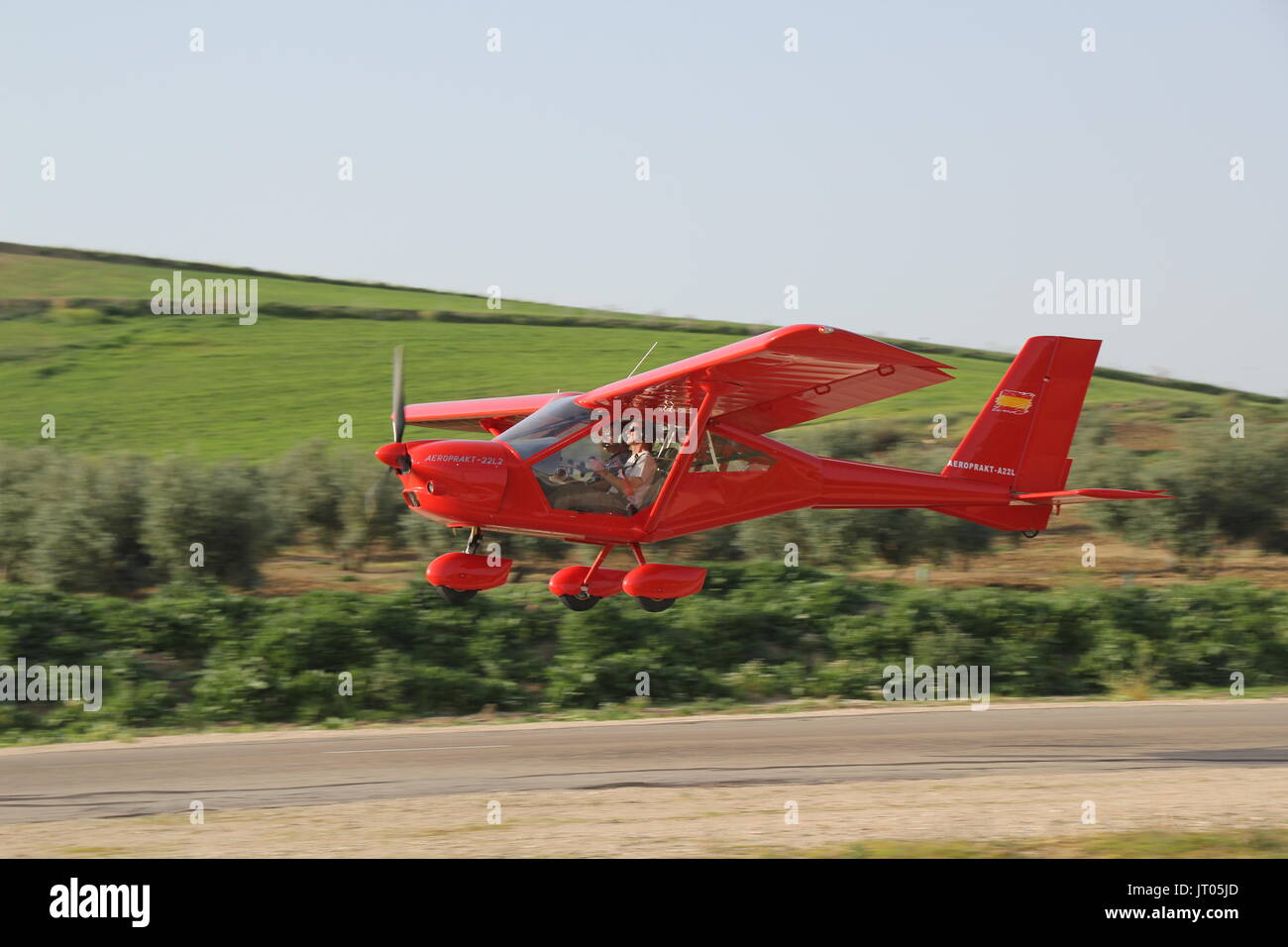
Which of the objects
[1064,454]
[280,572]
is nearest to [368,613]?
[280,572]

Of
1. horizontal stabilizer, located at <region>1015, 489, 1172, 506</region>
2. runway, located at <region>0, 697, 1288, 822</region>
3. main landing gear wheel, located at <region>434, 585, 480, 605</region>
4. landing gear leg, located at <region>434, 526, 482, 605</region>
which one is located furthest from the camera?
runway, located at <region>0, 697, 1288, 822</region>

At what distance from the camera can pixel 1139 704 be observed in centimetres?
2336

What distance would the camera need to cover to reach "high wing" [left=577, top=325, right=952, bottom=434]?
12.0 meters

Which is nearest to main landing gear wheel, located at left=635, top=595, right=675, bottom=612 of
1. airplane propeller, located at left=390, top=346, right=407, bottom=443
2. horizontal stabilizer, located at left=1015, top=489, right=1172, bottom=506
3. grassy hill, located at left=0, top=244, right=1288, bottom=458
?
airplane propeller, located at left=390, top=346, right=407, bottom=443

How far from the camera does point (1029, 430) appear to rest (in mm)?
16500

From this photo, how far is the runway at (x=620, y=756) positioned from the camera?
591 inches

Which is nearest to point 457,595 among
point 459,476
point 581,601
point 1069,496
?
point 581,601

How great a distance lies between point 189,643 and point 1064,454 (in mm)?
15357

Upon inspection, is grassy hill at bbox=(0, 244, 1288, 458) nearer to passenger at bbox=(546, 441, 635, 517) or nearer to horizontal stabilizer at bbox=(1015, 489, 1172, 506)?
horizontal stabilizer at bbox=(1015, 489, 1172, 506)

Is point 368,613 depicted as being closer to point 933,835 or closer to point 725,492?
point 725,492

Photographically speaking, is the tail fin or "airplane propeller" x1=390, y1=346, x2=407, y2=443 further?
the tail fin

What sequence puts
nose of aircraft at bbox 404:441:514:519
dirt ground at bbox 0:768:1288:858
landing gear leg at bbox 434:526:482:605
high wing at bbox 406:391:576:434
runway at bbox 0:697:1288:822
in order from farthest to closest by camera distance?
high wing at bbox 406:391:576:434 < runway at bbox 0:697:1288:822 < landing gear leg at bbox 434:526:482:605 < nose of aircraft at bbox 404:441:514:519 < dirt ground at bbox 0:768:1288:858

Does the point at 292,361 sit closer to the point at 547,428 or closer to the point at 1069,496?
the point at 547,428

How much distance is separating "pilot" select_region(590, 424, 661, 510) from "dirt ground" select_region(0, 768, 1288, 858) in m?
3.45
